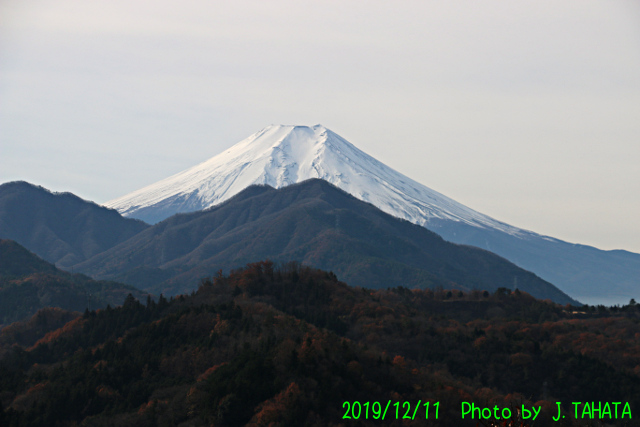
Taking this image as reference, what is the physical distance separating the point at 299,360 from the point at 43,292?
9488 cm

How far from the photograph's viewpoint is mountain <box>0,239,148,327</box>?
447ft

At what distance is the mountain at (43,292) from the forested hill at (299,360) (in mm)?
34579

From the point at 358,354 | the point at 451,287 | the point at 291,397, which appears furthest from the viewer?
the point at 451,287

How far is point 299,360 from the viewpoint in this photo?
60.3 m

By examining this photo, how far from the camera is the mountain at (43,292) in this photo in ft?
447

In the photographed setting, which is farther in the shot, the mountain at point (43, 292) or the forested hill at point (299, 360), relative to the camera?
the mountain at point (43, 292)

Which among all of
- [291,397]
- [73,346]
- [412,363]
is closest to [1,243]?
[73,346]

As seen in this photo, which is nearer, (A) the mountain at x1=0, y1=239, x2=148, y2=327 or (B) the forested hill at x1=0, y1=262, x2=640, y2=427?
(B) the forested hill at x1=0, y1=262, x2=640, y2=427

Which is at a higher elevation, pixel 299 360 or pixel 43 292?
pixel 299 360

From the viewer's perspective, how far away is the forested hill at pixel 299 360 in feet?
186

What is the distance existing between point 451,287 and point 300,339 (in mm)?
134885

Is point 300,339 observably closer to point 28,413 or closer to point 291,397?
point 291,397

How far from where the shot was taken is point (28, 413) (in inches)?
2228

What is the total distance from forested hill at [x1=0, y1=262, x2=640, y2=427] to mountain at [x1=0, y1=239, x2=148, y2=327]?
113 ft
